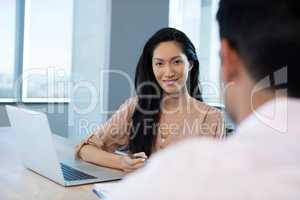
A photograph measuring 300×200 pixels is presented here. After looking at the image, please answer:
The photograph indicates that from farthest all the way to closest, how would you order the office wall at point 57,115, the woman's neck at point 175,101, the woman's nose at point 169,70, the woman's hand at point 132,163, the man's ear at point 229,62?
the office wall at point 57,115 → the woman's neck at point 175,101 → the woman's nose at point 169,70 → the woman's hand at point 132,163 → the man's ear at point 229,62

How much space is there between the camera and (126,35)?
148 inches

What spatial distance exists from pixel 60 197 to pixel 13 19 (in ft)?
13.5

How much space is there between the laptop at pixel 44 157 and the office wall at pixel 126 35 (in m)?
1.96

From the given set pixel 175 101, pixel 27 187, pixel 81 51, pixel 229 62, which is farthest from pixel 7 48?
pixel 229 62

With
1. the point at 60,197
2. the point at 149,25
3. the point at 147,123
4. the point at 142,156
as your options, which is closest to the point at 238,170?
the point at 60,197

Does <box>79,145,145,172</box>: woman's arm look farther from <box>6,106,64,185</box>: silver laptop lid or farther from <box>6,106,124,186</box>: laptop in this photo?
<box>6,106,64,185</box>: silver laptop lid

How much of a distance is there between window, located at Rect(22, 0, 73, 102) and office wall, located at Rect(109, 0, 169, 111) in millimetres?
1411

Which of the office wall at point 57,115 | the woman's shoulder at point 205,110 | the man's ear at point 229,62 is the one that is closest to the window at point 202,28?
the office wall at point 57,115

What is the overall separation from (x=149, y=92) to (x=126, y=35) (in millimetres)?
1560

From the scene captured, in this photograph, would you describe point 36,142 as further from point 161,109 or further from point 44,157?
point 161,109

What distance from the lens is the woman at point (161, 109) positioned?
85.8 inches

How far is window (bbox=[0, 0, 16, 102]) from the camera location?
486 cm

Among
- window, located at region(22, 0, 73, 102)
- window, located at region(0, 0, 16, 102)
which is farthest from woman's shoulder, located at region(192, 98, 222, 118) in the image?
window, located at region(0, 0, 16, 102)

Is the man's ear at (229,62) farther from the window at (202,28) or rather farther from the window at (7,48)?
the window at (7,48)
